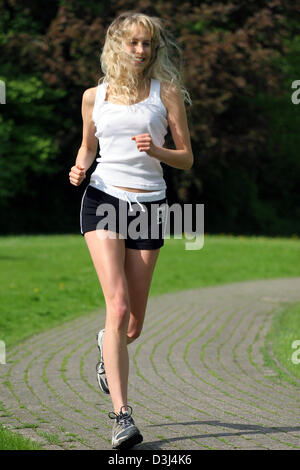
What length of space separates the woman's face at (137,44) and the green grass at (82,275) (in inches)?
86.0

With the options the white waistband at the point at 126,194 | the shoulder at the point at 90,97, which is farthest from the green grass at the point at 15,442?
the shoulder at the point at 90,97

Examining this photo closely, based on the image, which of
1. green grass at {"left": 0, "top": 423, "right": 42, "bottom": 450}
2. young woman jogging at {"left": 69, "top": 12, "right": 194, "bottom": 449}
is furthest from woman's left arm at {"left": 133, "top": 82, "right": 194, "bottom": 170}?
green grass at {"left": 0, "top": 423, "right": 42, "bottom": 450}

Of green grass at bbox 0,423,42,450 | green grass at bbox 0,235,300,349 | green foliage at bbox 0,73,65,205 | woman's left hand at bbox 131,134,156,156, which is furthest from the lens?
green foliage at bbox 0,73,65,205

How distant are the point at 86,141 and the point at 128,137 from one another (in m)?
0.39

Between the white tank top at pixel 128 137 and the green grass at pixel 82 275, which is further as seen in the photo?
the green grass at pixel 82 275

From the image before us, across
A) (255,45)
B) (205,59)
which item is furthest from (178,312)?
(255,45)

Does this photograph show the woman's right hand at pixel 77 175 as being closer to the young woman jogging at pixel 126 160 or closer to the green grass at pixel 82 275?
the young woman jogging at pixel 126 160

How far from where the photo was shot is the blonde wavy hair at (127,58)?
4.61 metres

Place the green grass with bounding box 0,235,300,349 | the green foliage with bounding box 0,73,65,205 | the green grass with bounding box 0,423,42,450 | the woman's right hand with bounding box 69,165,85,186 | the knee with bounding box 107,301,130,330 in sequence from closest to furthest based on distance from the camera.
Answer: the green grass with bounding box 0,423,42,450 → the knee with bounding box 107,301,130,330 → the woman's right hand with bounding box 69,165,85,186 → the green grass with bounding box 0,235,300,349 → the green foliage with bounding box 0,73,65,205

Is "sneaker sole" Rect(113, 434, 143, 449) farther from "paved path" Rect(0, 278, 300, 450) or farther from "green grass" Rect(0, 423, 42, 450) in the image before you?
"green grass" Rect(0, 423, 42, 450)

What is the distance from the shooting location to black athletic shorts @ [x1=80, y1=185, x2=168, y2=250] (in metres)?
4.59

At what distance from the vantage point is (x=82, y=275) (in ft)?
45.8

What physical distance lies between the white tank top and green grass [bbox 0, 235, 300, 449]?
5.06ft
